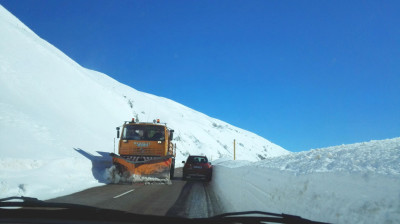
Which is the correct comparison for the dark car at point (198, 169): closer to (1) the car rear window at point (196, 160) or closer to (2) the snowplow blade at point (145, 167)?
(1) the car rear window at point (196, 160)

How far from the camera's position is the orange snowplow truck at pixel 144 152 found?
1505cm

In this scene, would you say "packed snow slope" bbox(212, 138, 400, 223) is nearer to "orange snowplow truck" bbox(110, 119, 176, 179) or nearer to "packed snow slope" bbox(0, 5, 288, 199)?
"packed snow slope" bbox(0, 5, 288, 199)

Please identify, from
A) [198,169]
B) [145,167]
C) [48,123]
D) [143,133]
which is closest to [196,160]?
[198,169]

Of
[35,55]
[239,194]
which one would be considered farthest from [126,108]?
[239,194]

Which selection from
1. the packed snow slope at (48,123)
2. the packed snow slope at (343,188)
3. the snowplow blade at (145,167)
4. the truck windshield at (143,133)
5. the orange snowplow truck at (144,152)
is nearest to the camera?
the packed snow slope at (343,188)

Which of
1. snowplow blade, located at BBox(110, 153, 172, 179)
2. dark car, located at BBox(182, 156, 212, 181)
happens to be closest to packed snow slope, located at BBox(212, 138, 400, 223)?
snowplow blade, located at BBox(110, 153, 172, 179)

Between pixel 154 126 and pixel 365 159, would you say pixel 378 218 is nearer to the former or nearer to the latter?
pixel 365 159

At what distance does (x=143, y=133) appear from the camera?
1661 centimetres

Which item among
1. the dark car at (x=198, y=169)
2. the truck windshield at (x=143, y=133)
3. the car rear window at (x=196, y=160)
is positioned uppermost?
the truck windshield at (x=143, y=133)

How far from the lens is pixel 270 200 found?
5242 millimetres

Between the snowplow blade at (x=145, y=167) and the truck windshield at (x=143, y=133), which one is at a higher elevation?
the truck windshield at (x=143, y=133)

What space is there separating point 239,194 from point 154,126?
952 centimetres

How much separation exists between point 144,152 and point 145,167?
44.9 inches

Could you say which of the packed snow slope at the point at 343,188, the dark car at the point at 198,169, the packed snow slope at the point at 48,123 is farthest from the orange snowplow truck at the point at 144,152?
the packed snow slope at the point at 343,188
